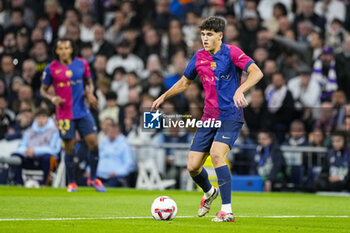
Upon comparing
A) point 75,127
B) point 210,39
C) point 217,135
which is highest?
point 210,39

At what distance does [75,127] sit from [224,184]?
6.87m

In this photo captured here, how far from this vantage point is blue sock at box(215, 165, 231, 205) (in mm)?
8797

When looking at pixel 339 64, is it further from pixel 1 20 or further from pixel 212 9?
pixel 1 20

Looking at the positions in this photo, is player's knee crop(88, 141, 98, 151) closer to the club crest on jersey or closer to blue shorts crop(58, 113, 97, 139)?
blue shorts crop(58, 113, 97, 139)

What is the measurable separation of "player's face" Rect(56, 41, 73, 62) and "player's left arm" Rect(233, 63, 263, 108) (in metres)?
6.66

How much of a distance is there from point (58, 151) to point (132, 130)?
194 centimetres

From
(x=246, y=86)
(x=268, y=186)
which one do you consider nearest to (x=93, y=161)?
(x=268, y=186)

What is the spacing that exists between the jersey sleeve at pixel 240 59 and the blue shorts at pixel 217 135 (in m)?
0.68

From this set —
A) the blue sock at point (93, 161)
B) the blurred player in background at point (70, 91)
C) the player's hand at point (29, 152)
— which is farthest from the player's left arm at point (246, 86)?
the player's hand at point (29, 152)

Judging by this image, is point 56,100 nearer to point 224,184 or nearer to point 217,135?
point 217,135

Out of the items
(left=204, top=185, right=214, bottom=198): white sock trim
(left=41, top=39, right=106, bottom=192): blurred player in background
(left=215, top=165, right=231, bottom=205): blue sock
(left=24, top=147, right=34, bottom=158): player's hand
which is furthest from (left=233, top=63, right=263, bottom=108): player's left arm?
(left=24, top=147, right=34, bottom=158): player's hand

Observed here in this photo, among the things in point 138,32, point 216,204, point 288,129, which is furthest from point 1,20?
point 216,204

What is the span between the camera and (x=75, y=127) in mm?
15219

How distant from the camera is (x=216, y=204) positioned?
12062 mm
